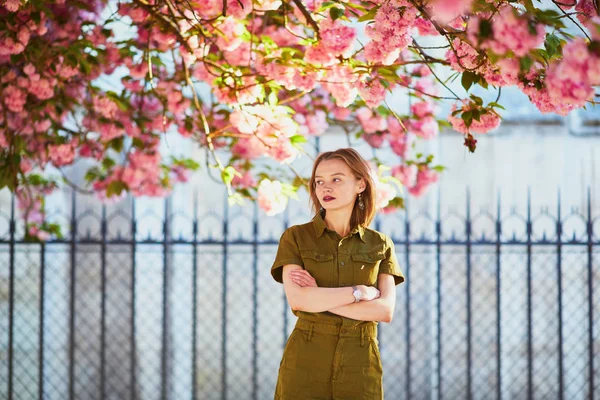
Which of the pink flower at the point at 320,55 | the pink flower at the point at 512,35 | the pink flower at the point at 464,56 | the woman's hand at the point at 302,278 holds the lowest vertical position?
the woman's hand at the point at 302,278

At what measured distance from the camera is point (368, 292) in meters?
2.39

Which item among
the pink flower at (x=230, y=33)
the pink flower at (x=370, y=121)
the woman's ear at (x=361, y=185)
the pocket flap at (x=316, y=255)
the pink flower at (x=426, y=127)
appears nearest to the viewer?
the pocket flap at (x=316, y=255)

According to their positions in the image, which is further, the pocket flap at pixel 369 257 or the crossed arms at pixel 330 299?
the pocket flap at pixel 369 257

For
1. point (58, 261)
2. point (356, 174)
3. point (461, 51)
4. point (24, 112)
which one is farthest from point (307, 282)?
point (58, 261)

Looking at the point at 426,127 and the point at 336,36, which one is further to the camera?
the point at 426,127

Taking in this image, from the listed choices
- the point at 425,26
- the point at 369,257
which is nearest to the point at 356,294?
the point at 369,257

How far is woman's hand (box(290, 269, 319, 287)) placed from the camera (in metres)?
2.38

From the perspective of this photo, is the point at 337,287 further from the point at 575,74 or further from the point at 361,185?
the point at 575,74

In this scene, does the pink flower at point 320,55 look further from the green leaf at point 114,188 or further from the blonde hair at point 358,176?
the green leaf at point 114,188

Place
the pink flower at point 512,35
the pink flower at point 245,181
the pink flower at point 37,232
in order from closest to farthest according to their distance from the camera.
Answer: the pink flower at point 512,35 → the pink flower at point 245,181 → the pink flower at point 37,232

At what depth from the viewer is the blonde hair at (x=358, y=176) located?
8.30 ft

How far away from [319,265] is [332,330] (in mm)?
206

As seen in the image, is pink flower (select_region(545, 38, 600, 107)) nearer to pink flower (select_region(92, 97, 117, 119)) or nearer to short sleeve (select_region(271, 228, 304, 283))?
short sleeve (select_region(271, 228, 304, 283))

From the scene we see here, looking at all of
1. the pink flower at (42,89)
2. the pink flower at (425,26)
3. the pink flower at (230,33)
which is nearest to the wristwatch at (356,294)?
the pink flower at (425,26)
